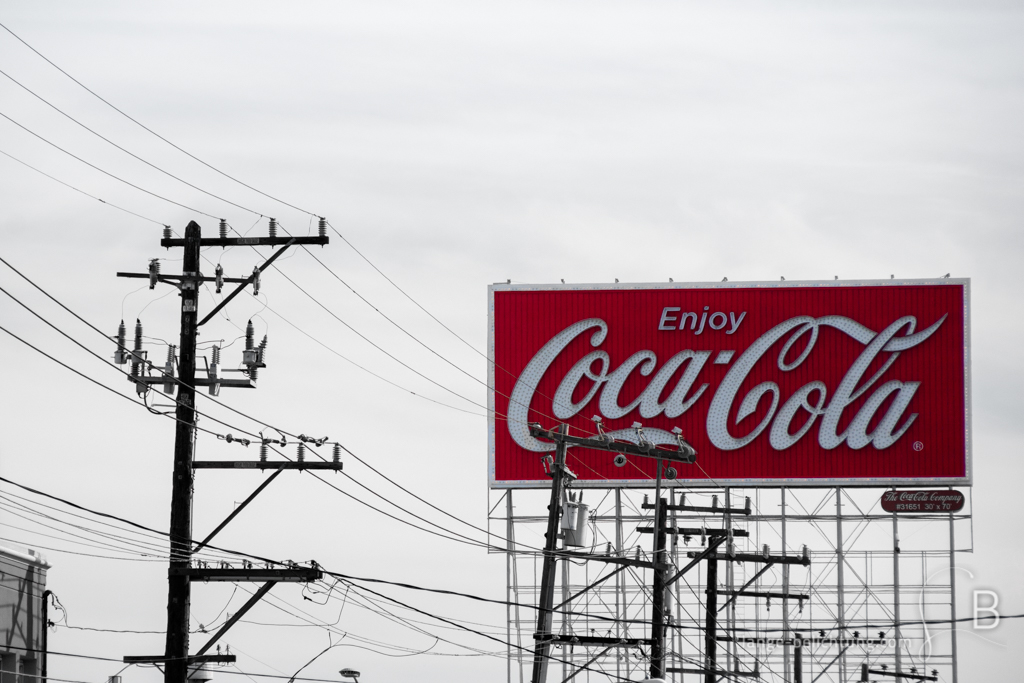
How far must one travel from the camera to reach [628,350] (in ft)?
149

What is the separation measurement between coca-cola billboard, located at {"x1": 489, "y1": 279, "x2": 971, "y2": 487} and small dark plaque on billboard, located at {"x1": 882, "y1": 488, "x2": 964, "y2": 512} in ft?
1.36

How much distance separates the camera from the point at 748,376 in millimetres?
45188

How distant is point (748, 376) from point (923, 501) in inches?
227

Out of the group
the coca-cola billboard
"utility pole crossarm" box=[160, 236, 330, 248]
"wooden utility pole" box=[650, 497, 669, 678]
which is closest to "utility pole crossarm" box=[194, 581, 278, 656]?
"utility pole crossarm" box=[160, 236, 330, 248]

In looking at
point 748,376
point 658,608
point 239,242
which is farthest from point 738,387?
point 239,242

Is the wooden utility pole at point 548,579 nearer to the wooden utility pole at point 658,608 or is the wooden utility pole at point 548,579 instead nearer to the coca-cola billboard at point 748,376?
the wooden utility pole at point 658,608

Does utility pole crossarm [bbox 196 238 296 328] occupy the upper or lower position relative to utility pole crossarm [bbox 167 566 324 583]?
upper

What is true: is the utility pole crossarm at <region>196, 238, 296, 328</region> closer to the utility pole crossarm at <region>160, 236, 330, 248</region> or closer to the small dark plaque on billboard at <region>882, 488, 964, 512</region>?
the utility pole crossarm at <region>160, 236, 330, 248</region>

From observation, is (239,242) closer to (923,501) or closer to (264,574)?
(264,574)

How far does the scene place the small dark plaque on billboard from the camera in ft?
145

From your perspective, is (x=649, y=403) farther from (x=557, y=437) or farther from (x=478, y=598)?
(x=478, y=598)

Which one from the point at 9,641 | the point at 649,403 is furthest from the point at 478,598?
the point at 649,403

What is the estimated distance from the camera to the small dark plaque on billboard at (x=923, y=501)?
44.3 m

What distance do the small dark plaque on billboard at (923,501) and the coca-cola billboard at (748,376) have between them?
415mm
